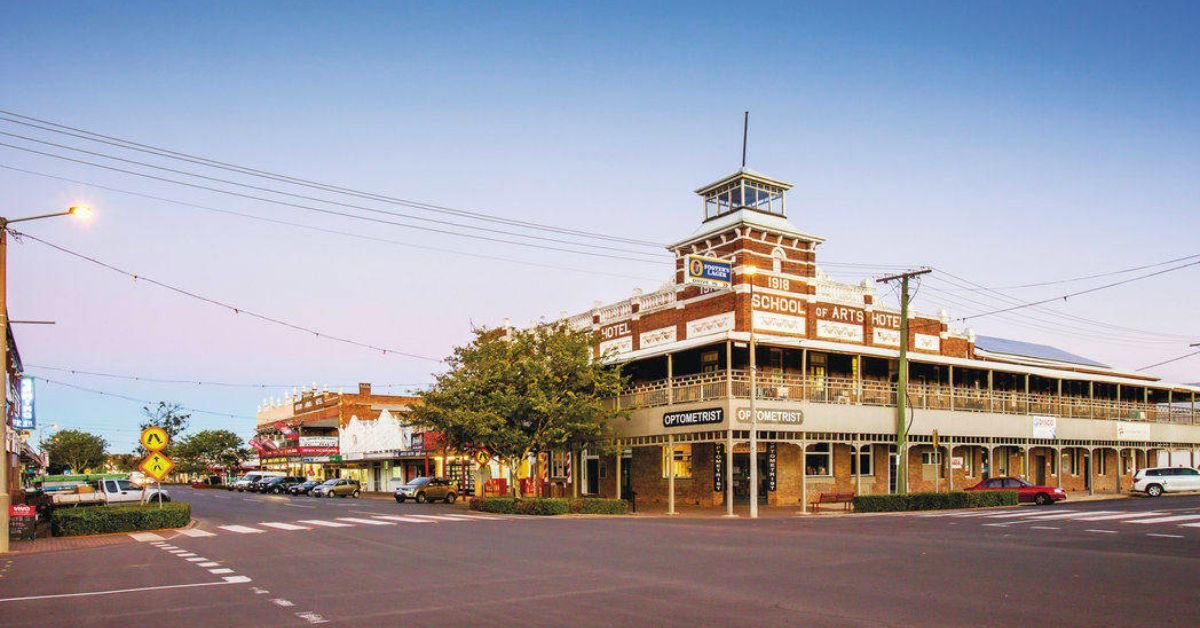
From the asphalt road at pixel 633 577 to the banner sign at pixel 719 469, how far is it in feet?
49.3

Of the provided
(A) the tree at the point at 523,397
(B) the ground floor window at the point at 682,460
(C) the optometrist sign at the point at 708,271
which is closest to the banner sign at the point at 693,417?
(A) the tree at the point at 523,397

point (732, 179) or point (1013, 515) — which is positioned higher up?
point (732, 179)

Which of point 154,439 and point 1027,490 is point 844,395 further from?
point 154,439

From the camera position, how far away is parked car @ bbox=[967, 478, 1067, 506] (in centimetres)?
3931

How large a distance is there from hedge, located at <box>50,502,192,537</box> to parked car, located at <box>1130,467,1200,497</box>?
4482 centimetres

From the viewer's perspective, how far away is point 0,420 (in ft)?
66.0


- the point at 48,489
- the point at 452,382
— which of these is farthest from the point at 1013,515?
the point at 48,489

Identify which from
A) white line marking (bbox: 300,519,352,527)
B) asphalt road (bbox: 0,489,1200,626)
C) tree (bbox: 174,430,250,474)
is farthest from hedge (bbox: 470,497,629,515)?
tree (bbox: 174,430,250,474)

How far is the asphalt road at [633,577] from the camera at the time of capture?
1078cm

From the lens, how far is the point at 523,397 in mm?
37906

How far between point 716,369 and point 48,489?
1320 inches

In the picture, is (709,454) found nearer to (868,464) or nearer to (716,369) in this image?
(716,369)

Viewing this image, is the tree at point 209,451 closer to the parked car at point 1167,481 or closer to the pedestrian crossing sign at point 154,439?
the pedestrian crossing sign at point 154,439

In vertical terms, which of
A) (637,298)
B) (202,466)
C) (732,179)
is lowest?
(202,466)
